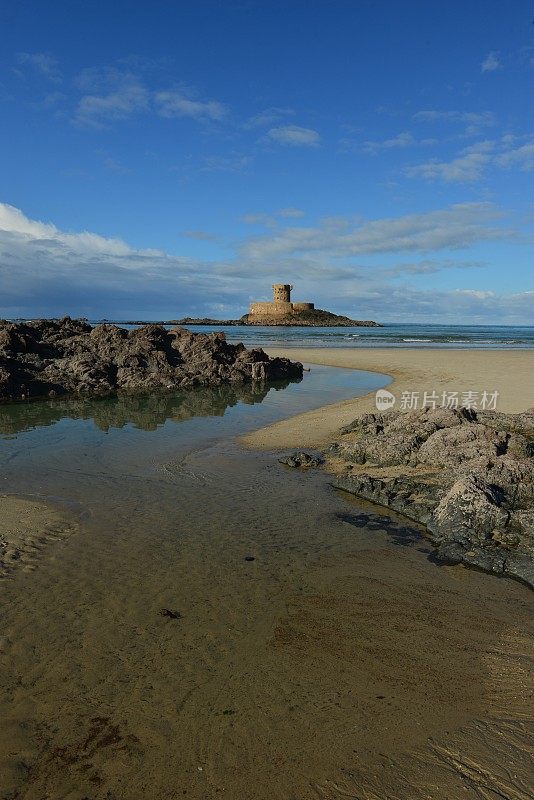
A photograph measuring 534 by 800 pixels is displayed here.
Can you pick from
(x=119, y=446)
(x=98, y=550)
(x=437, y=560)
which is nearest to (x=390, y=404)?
(x=119, y=446)

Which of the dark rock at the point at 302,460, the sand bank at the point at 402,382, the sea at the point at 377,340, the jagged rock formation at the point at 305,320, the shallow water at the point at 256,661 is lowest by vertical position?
the shallow water at the point at 256,661

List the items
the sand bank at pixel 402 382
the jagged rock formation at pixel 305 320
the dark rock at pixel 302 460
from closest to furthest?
the dark rock at pixel 302 460
the sand bank at pixel 402 382
the jagged rock formation at pixel 305 320

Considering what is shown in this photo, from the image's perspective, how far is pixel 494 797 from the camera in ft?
12.0

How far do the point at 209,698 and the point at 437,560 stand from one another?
13.7ft

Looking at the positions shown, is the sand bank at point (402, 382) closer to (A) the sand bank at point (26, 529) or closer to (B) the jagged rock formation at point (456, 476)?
(B) the jagged rock formation at point (456, 476)

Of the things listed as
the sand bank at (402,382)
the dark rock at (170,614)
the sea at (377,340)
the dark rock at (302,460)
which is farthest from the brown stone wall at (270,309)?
the dark rock at (170,614)

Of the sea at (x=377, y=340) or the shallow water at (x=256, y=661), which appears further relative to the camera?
the sea at (x=377, y=340)

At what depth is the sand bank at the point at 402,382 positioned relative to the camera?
50.4 feet

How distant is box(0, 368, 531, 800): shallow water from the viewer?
3.92m

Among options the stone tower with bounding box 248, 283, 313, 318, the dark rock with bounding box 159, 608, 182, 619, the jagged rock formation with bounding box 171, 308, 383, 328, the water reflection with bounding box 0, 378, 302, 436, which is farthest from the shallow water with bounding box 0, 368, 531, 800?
the stone tower with bounding box 248, 283, 313, 318

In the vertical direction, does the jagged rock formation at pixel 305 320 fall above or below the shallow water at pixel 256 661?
above

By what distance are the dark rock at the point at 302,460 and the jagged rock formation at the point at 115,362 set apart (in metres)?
15.1

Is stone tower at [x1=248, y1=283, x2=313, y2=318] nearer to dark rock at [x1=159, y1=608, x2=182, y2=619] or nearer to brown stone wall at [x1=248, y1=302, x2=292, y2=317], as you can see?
brown stone wall at [x1=248, y1=302, x2=292, y2=317]

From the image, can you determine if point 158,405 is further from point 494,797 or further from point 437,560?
point 494,797
